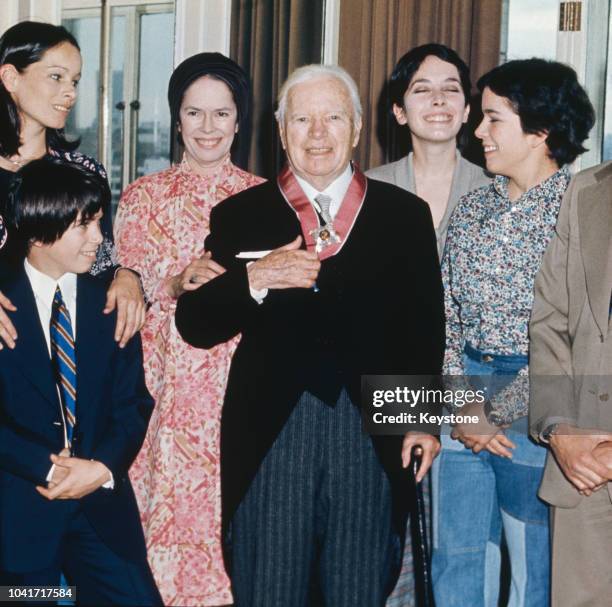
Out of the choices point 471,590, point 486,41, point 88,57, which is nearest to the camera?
point 471,590

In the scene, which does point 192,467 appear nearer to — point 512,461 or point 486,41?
point 512,461

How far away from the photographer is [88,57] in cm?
475

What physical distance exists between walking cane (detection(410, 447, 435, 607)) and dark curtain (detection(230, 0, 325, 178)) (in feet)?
7.28

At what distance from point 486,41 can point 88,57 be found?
2.36m

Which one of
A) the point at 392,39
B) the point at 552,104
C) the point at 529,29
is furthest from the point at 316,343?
the point at 529,29

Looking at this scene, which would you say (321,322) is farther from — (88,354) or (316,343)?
(88,354)

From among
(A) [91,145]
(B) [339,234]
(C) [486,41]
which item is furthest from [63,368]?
(A) [91,145]

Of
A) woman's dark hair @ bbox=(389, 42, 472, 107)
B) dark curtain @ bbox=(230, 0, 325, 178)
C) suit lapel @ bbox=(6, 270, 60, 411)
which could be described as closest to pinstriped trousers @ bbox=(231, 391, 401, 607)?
suit lapel @ bbox=(6, 270, 60, 411)

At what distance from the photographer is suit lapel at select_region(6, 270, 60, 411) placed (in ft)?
6.45

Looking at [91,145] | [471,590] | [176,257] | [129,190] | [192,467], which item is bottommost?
[471,590]

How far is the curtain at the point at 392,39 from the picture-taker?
3.43 meters

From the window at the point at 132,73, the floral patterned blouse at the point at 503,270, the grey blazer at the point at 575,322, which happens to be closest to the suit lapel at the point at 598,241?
the grey blazer at the point at 575,322

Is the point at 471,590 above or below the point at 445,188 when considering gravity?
below

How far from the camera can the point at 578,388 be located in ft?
6.40
